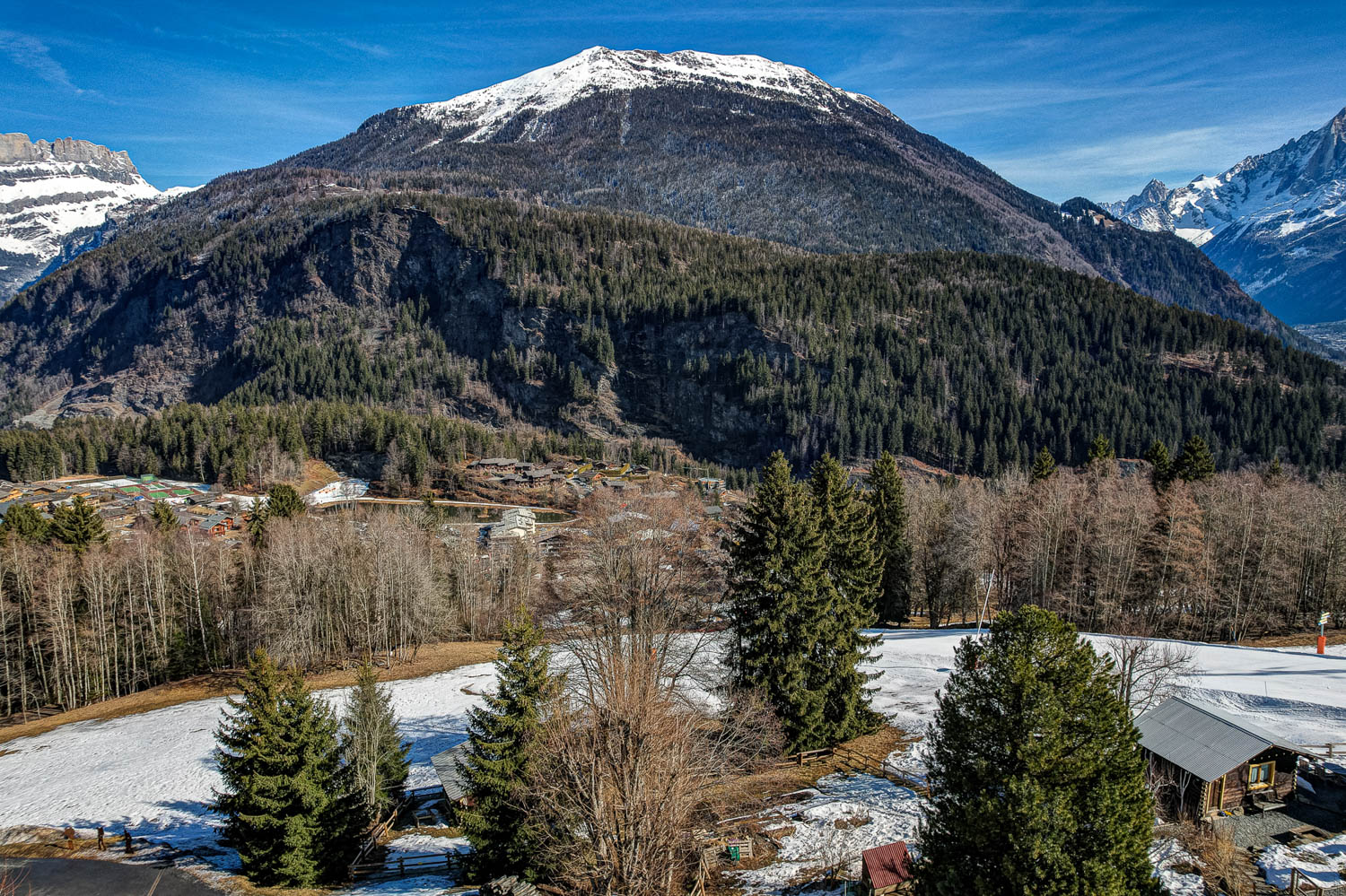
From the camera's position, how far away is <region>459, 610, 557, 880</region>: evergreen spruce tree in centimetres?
2195

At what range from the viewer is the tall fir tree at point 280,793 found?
2433cm

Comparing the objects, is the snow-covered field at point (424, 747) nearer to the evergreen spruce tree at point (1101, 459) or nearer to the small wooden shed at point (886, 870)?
the small wooden shed at point (886, 870)

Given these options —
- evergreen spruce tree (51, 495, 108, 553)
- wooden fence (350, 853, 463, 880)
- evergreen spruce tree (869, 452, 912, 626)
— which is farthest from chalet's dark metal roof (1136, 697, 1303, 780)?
evergreen spruce tree (51, 495, 108, 553)


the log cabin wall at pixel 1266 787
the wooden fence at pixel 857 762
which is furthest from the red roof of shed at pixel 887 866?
the log cabin wall at pixel 1266 787

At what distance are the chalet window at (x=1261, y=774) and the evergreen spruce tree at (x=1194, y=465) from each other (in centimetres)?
3897

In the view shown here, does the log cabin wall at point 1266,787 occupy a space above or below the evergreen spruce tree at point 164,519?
below

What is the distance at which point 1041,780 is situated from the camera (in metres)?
14.7

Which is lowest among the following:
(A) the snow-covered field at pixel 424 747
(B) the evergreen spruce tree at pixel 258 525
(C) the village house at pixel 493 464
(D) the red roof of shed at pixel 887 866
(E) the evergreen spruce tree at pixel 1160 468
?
(A) the snow-covered field at pixel 424 747

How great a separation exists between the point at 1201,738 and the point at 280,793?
33.7m

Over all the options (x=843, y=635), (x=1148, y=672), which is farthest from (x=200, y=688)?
(x=1148, y=672)

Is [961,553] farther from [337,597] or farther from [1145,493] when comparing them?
[337,597]

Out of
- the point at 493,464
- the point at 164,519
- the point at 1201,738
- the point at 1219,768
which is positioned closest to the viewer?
the point at 1219,768

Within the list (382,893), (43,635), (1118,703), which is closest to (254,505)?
(43,635)

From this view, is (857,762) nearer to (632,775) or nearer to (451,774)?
(632,775)
